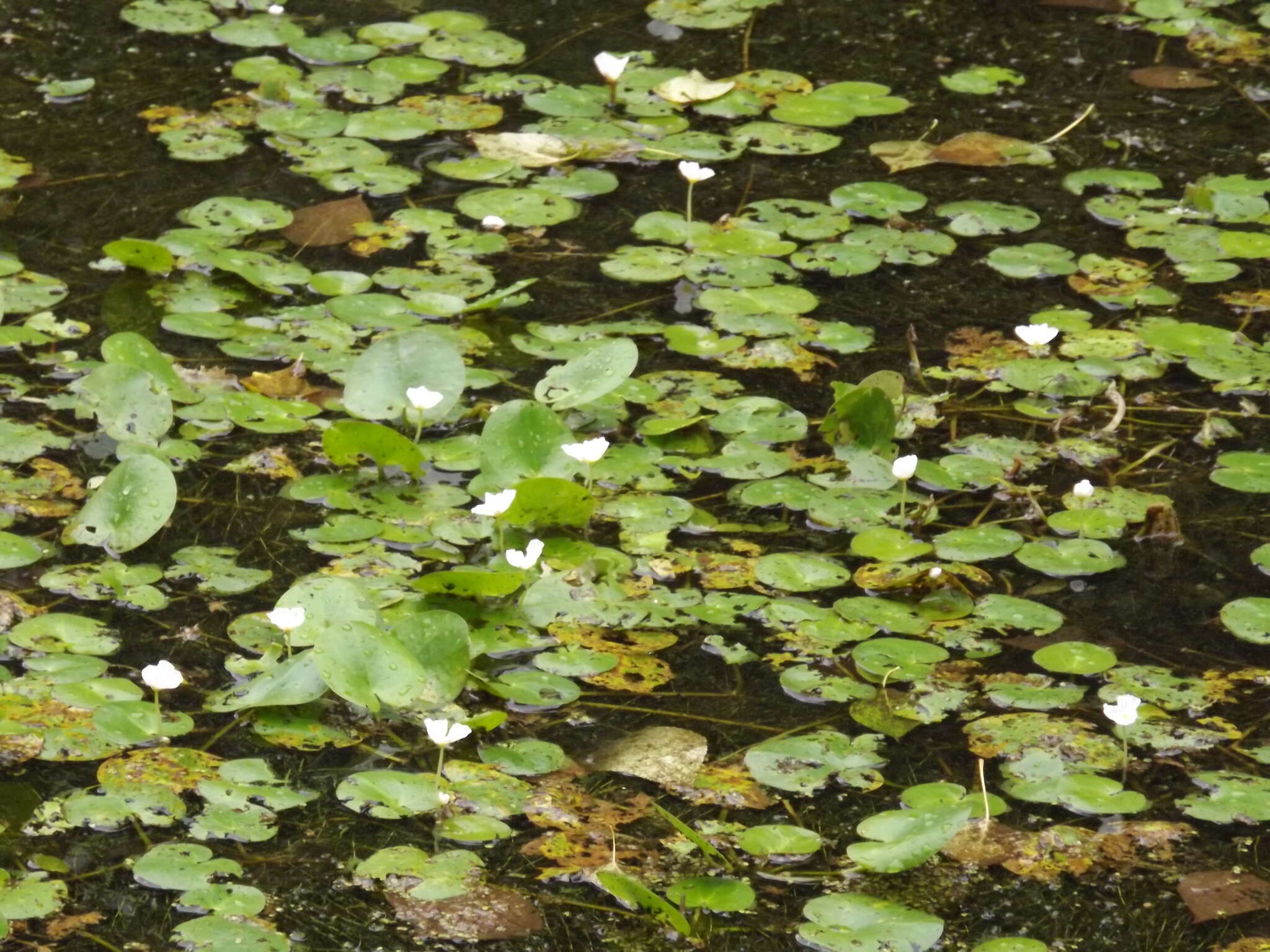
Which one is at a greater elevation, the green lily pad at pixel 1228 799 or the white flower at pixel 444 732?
the white flower at pixel 444 732

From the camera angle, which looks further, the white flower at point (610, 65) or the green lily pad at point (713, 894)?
the white flower at point (610, 65)

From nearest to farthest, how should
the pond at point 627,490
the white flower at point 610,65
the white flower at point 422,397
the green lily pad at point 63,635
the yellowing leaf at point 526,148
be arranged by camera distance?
the pond at point 627,490
the green lily pad at point 63,635
the white flower at point 422,397
the yellowing leaf at point 526,148
the white flower at point 610,65

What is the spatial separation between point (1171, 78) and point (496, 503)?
259cm

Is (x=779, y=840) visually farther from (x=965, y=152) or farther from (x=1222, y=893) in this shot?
(x=965, y=152)

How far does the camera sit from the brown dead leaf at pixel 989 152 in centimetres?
377

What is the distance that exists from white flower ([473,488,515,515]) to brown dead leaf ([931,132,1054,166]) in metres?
1.78

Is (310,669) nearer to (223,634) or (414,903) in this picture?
(223,634)

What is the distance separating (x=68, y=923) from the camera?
1874mm

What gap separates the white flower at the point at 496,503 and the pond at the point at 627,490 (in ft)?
0.17

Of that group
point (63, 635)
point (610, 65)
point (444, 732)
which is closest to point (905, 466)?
point (444, 732)

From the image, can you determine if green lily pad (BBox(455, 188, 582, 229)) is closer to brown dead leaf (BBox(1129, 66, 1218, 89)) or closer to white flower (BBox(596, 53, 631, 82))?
white flower (BBox(596, 53, 631, 82))

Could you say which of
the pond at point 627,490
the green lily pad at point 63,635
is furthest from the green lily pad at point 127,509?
the green lily pad at point 63,635

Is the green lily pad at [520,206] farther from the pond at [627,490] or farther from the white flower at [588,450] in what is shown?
the white flower at [588,450]

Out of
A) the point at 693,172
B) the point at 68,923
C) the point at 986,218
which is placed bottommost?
the point at 68,923
